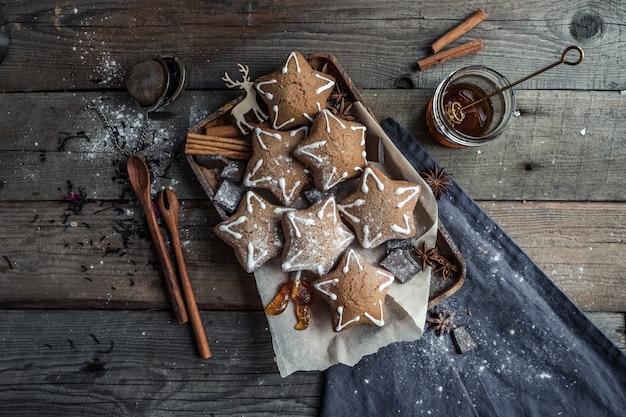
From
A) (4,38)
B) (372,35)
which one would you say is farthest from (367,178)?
(4,38)

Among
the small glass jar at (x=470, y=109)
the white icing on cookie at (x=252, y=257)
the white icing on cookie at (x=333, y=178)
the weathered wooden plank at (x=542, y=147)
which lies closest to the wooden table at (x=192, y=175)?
the weathered wooden plank at (x=542, y=147)

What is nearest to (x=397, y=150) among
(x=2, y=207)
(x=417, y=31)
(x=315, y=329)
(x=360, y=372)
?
(x=417, y=31)

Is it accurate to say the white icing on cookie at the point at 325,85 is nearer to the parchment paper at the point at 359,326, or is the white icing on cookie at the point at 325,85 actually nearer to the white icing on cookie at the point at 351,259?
the parchment paper at the point at 359,326

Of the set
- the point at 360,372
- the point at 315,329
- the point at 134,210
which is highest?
the point at 134,210

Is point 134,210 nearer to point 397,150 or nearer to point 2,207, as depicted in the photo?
point 2,207

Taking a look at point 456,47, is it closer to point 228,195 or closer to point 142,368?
point 228,195
